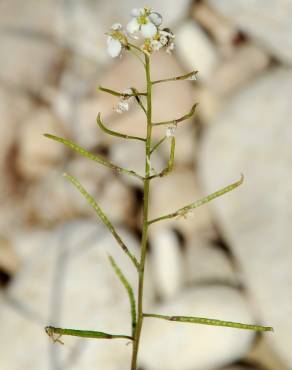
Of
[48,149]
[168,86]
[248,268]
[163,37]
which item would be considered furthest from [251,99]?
[163,37]

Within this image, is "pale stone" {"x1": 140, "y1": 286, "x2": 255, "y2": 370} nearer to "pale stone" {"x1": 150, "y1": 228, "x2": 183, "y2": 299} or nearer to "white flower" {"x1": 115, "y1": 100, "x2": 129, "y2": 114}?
"pale stone" {"x1": 150, "y1": 228, "x2": 183, "y2": 299}

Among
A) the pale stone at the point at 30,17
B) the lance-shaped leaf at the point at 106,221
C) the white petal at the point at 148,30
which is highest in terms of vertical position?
the pale stone at the point at 30,17

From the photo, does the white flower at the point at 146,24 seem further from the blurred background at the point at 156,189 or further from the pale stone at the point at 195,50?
the pale stone at the point at 195,50

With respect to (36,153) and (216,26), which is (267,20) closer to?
(216,26)

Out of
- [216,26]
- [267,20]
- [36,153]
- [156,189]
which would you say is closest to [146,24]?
[156,189]

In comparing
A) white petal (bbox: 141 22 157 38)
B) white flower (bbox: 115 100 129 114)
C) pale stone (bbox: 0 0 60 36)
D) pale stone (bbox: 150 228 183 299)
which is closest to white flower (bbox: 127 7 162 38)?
white petal (bbox: 141 22 157 38)

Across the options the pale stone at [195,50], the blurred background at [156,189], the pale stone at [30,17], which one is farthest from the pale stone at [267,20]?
the pale stone at [30,17]
